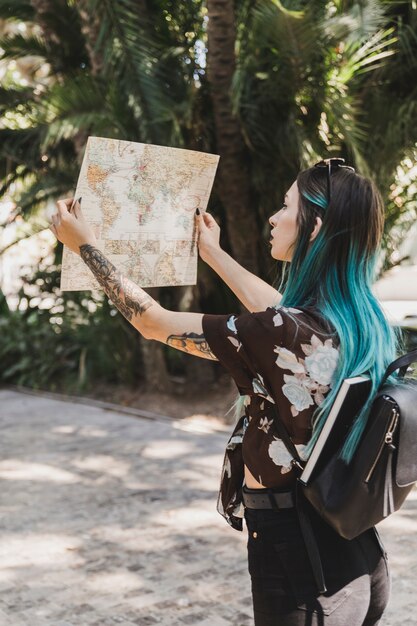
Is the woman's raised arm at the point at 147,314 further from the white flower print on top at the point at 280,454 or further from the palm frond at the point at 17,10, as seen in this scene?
the palm frond at the point at 17,10

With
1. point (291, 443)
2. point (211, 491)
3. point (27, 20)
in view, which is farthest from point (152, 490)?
point (27, 20)

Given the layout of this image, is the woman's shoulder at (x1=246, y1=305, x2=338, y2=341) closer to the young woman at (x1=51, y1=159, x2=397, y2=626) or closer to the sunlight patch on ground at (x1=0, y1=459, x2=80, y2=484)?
the young woman at (x1=51, y1=159, x2=397, y2=626)

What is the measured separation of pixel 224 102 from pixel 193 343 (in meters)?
6.15

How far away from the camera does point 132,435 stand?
7.78 m

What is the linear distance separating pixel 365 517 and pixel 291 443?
0.23 meters

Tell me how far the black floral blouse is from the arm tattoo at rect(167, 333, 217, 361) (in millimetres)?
23

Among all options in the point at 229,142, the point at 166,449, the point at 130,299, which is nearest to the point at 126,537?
the point at 166,449

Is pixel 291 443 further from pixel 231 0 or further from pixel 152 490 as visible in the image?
pixel 231 0

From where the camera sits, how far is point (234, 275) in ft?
7.81

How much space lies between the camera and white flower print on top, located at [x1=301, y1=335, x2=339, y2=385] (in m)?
1.78

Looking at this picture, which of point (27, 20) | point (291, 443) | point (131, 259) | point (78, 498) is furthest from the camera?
point (27, 20)

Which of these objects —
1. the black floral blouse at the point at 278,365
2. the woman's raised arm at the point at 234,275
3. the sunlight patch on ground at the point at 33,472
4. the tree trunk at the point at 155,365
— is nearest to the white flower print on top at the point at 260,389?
the black floral blouse at the point at 278,365

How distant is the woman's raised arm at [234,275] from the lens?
7.69 feet

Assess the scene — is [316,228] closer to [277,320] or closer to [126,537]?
[277,320]
